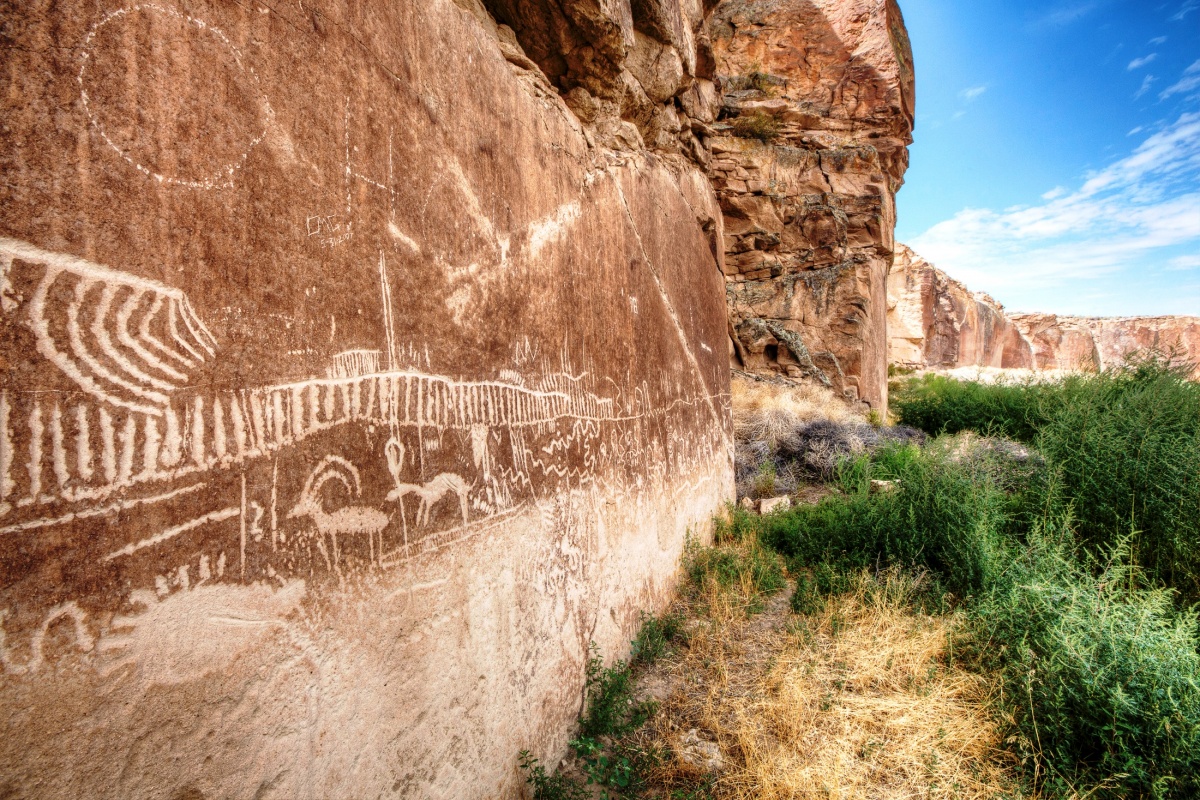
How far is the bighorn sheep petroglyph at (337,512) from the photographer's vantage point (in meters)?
1.15

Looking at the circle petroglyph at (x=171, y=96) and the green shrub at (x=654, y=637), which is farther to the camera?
the green shrub at (x=654, y=637)

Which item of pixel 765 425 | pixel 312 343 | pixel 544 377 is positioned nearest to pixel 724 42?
pixel 765 425

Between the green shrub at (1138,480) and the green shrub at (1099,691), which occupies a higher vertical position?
the green shrub at (1138,480)

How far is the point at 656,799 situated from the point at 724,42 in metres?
11.2

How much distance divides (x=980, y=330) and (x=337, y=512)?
105ft

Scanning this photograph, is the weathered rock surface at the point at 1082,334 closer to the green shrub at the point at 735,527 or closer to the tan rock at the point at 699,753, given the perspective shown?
the green shrub at the point at 735,527

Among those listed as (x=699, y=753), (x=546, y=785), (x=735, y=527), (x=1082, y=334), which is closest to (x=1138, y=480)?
(x=735, y=527)

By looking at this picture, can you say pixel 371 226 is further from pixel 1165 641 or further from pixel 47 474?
pixel 1165 641

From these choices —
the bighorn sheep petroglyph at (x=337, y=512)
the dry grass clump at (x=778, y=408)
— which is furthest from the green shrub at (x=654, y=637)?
the dry grass clump at (x=778, y=408)

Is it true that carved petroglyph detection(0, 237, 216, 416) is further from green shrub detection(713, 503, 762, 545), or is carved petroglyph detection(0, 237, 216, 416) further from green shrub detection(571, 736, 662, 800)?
green shrub detection(713, 503, 762, 545)

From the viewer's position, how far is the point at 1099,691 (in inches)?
82.5

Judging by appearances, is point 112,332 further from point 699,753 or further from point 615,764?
point 699,753

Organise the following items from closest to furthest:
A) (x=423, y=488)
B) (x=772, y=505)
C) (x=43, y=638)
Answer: (x=43, y=638), (x=423, y=488), (x=772, y=505)

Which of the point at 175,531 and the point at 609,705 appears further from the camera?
the point at 609,705
